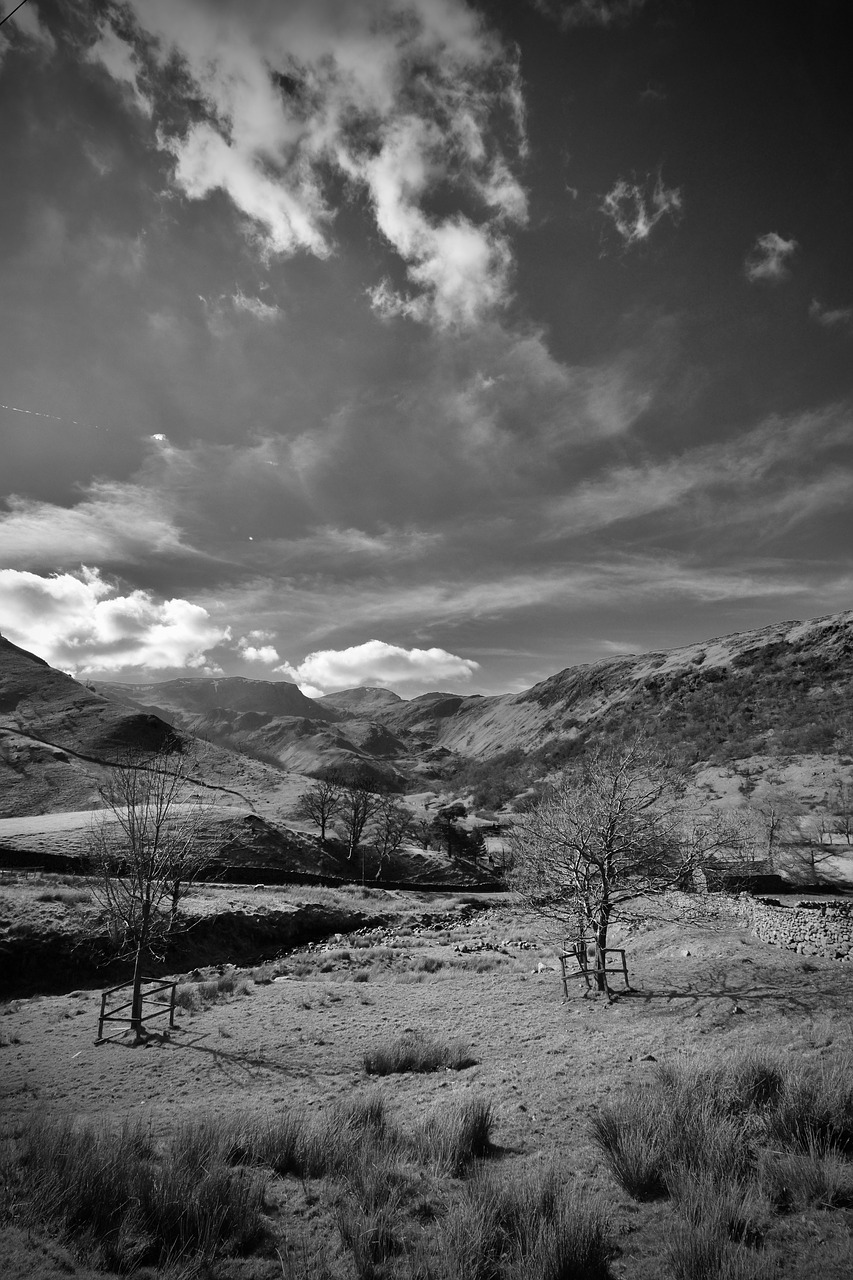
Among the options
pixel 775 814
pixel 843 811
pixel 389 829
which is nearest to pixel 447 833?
pixel 389 829

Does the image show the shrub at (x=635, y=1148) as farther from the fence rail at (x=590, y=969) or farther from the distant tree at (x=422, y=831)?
the distant tree at (x=422, y=831)

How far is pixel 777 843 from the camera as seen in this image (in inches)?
1676

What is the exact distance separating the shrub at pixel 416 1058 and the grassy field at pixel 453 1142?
1.7 inches

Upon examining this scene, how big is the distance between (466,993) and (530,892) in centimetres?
386

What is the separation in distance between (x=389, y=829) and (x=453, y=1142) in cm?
5160

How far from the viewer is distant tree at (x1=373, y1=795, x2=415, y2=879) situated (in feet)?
180

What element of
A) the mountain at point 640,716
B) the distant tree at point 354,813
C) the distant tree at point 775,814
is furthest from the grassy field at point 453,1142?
the mountain at point 640,716

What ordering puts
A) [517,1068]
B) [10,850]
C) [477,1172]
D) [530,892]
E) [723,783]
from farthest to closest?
[723,783] < [10,850] < [530,892] < [517,1068] < [477,1172]

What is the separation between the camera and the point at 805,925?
2025cm

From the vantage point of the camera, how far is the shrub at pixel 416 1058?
35.0ft

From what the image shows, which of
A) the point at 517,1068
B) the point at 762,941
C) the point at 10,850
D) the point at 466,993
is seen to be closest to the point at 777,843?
the point at 762,941

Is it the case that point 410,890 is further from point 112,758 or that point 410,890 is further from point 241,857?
point 112,758

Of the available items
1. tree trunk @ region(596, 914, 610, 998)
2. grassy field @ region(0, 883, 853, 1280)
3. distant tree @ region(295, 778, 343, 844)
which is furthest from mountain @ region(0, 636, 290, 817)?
tree trunk @ region(596, 914, 610, 998)

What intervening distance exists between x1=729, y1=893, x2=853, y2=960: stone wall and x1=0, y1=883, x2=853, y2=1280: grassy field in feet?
15.7
